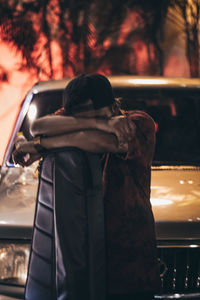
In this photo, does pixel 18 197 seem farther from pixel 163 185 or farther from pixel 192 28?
pixel 192 28

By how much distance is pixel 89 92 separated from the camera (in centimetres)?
216

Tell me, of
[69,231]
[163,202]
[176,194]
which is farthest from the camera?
[176,194]

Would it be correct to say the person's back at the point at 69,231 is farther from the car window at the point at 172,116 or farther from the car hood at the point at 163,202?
the car window at the point at 172,116

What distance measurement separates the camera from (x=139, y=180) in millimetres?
2219

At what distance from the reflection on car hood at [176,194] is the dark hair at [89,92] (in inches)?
26.8

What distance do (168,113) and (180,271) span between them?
5.64 feet

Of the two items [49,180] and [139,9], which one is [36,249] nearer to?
[49,180]

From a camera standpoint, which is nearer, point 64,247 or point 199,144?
point 64,247

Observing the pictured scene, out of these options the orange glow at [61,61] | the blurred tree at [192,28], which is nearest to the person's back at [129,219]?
the orange glow at [61,61]

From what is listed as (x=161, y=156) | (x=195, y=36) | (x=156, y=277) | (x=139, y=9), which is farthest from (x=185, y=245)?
(x=139, y=9)

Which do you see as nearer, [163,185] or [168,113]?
[163,185]

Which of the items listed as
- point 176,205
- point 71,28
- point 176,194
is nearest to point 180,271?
point 176,205

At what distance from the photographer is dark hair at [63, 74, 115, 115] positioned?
2.16 metres

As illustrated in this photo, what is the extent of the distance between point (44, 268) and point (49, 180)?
33 centimetres
